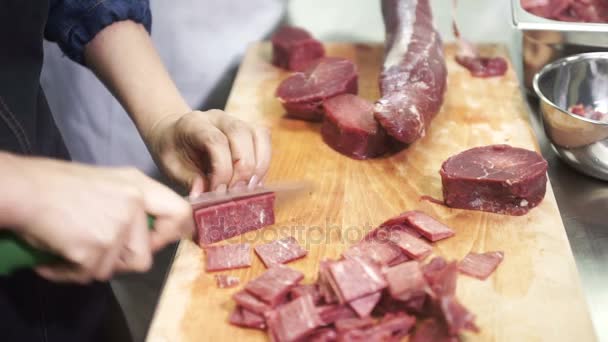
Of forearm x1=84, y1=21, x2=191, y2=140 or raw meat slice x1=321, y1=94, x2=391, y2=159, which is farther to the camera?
raw meat slice x1=321, y1=94, x2=391, y2=159

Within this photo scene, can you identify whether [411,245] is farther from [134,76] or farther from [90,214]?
[134,76]

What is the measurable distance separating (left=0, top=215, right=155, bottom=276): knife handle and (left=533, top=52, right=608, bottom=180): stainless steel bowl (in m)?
1.74

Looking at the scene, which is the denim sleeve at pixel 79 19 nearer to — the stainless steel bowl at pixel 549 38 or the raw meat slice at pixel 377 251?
the raw meat slice at pixel 377 251

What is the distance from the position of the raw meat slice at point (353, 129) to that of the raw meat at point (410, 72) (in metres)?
0.07

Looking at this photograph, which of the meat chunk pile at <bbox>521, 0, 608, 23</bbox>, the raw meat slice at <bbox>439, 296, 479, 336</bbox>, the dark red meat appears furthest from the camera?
the dark red meat

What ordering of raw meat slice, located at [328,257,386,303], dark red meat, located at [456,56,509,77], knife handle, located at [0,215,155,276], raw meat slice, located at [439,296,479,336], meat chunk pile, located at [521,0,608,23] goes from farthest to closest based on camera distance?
1. dark red meat, located at [456,56,509,77]
2. meat chunk pile, located at [521,0,608,23]
3. raw meat slice, located at [328,257,386,303]
4. raw meat slice, located at [439,296,479,336]
5. knife handle, located at [0,215,155,276]

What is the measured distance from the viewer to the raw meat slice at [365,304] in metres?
1.69

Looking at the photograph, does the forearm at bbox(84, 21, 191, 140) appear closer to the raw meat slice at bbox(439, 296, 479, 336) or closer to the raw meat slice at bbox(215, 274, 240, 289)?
the raw meat slice at bbox(215, 274, 240, 289)

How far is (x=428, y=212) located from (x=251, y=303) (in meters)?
0.74

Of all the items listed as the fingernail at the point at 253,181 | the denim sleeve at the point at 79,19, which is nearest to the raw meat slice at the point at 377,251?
the fingernail at the point at 253,181

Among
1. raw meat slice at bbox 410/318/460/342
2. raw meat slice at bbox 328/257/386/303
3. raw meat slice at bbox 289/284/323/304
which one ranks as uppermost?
raw meat slice at bbox 328/257/386/303

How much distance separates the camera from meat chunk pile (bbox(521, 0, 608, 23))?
2799mm

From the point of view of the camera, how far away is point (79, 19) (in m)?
2.30

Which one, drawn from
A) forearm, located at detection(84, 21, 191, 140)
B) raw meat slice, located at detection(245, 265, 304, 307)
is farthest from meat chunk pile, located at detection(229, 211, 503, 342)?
forearm, located at detection(84, 21, 191, 140)
